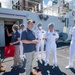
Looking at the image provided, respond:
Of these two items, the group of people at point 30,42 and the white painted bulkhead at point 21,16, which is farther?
the white painted bulkhead at point 21,16

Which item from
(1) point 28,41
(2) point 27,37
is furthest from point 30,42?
(2) point 27,37

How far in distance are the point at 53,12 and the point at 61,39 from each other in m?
4.34

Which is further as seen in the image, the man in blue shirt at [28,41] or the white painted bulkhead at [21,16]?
the white painted bulkhead at [21,16]

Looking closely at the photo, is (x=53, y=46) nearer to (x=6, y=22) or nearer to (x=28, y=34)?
(x=28, y=34)

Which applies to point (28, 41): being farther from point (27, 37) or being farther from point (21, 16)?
point (21, 16)

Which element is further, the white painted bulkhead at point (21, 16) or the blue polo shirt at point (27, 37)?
the white painted bulkhead at point (21, 16)

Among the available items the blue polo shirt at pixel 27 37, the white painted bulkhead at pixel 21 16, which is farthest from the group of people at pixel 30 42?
the white painted bulkhead at pixel 21 16

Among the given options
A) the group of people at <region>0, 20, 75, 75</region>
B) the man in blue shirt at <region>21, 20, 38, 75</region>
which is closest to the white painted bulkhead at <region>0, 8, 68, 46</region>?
the group of people at <region>0, 20, 75, 75</region>

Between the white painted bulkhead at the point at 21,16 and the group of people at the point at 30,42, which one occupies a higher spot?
the white painted bulkhead at the point at 21,16

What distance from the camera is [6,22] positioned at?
48.6 ft

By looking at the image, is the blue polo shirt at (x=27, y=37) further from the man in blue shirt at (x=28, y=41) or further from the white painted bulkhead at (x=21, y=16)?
the white painted bulkhead at (x=21, y=16)

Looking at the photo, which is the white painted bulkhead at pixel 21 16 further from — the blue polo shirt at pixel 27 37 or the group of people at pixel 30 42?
the blue polo shirt at pixel 27 37

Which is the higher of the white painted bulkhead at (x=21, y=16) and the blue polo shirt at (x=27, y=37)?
the white painted bulkhead at (x=21, y=16)

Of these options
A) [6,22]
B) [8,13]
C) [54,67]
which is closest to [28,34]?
[54,67]
